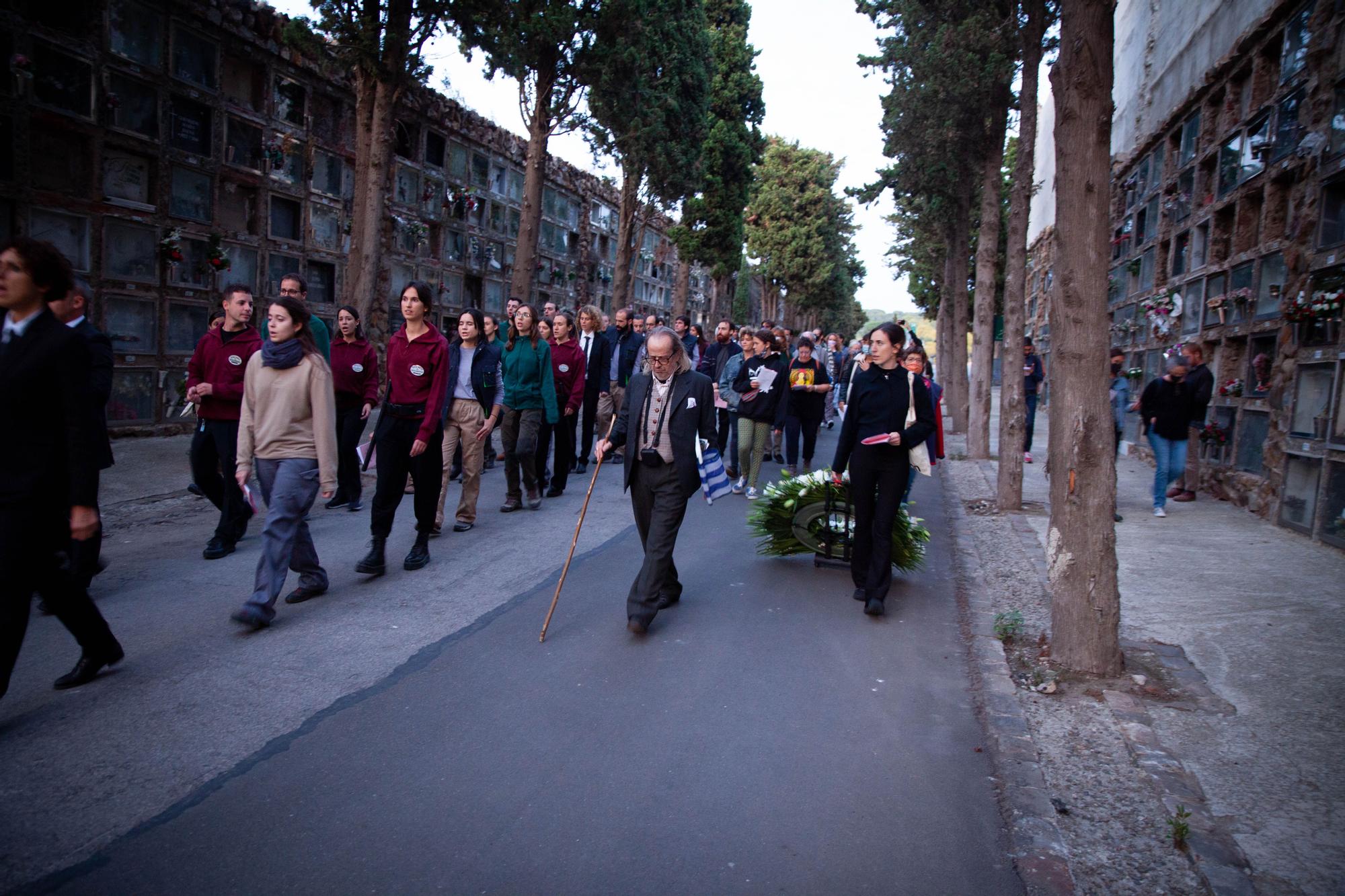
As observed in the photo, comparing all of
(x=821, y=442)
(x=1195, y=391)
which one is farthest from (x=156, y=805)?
(x=821, y=442)

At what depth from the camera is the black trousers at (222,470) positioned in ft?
21.5

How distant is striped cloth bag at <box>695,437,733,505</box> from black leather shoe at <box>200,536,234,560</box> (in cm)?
376

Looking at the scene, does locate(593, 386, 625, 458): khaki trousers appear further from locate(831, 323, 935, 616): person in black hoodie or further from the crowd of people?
Result: locate(831, 323, 935, 616): person in black hoodie

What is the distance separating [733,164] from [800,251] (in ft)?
60.9

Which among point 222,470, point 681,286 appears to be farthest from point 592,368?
point 681,286

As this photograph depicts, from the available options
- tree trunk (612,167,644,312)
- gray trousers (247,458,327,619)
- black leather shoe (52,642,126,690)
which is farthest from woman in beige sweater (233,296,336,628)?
tree trunk (612,167,644,312)

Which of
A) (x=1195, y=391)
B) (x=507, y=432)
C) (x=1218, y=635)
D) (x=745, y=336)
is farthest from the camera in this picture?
(x=745, y=336)

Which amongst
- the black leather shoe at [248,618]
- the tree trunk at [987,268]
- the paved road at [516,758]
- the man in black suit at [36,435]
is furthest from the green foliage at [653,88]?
the man in black suit at [36,435]

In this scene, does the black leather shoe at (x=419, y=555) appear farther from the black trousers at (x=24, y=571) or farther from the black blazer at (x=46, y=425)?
the black blazer at (x=46, y=425)

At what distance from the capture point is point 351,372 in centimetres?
813

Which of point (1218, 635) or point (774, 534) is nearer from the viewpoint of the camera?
point (1218, 635)

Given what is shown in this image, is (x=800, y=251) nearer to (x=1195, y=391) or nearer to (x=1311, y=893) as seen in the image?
(x=1195, y=391)

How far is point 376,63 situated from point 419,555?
10.3m

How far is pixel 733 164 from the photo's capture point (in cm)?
3200
